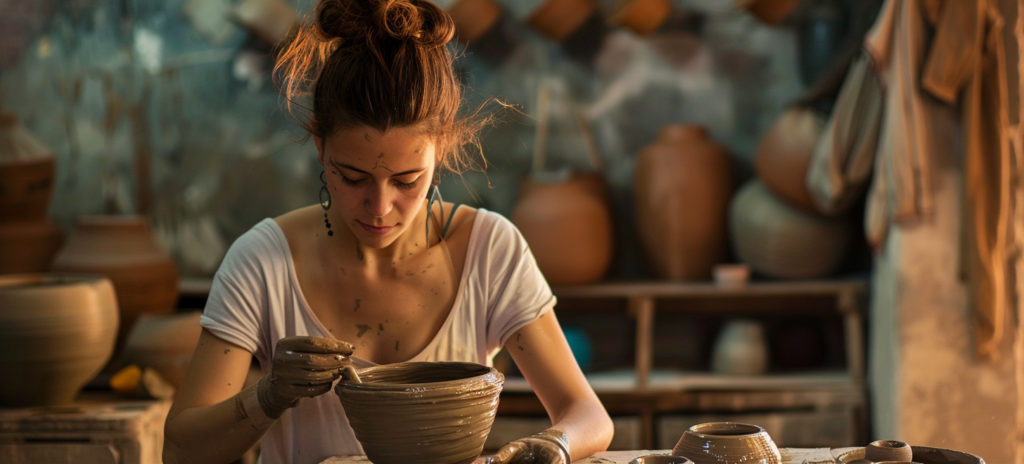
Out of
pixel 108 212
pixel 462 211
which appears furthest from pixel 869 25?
pixel 108 212

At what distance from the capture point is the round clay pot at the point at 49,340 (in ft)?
8.77

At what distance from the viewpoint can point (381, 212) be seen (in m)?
1.56

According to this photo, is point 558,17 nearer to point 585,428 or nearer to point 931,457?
point 585,428

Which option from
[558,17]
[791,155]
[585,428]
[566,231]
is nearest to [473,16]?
[558,17]

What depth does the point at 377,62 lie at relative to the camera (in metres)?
1.55

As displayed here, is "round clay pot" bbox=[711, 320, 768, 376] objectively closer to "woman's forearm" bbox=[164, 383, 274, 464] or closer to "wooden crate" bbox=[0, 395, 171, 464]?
"wooden crate" bbox=[0, 395, 171, 464]

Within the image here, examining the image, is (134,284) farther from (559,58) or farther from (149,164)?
(559,58)

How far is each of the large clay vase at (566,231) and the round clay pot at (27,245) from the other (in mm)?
1983

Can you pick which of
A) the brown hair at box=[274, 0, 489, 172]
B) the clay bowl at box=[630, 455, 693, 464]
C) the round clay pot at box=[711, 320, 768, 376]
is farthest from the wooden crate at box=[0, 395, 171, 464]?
the round clay pot at box=[711, 320, 768, 376]

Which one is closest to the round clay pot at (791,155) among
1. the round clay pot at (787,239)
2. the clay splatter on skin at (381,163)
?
the round clay pot at (787,239)

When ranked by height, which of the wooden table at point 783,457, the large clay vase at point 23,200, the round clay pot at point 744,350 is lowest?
the round clay pot at point 744,350

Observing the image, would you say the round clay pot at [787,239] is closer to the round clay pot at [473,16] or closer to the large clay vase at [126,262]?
the round clay pot at [473,16]

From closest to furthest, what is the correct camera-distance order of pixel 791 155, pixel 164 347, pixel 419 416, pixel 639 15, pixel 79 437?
pixel 419 416 → pixel 79 437 → pixel 164 347 → pixel 791 155 → pixel 639 15

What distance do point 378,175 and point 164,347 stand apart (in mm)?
1784
